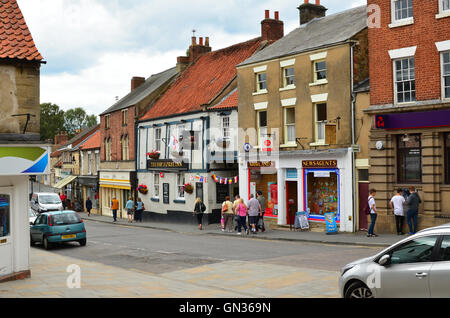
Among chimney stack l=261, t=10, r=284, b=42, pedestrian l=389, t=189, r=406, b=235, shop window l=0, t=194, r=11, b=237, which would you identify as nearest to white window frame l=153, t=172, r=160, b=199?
chimney stack l=261, t=10, r=284, b=42

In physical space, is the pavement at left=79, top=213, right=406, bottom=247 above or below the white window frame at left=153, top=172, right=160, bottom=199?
below

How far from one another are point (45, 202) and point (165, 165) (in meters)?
8.82

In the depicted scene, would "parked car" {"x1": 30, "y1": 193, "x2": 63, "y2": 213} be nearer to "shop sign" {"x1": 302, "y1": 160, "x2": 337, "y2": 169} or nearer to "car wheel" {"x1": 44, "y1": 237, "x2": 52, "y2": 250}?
"car wheel" {"x1": 44, "y1": 237, "x2": 52, "y2": 250}

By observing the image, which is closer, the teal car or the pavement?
the pavement

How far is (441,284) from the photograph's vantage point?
8164 mm

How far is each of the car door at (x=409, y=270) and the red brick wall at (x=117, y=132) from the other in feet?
113

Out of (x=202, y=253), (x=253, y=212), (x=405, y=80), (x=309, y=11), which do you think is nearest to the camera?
(x=202, y=253)

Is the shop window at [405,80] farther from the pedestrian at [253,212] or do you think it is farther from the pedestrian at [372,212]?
the pedestrian at [253,212]

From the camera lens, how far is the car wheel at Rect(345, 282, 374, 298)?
30.2 feet

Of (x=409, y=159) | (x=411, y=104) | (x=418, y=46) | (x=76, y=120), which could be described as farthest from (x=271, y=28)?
(x=76, y=120)

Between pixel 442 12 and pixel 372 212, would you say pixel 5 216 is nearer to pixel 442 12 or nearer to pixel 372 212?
pixel 372 212

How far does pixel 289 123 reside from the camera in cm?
2750
